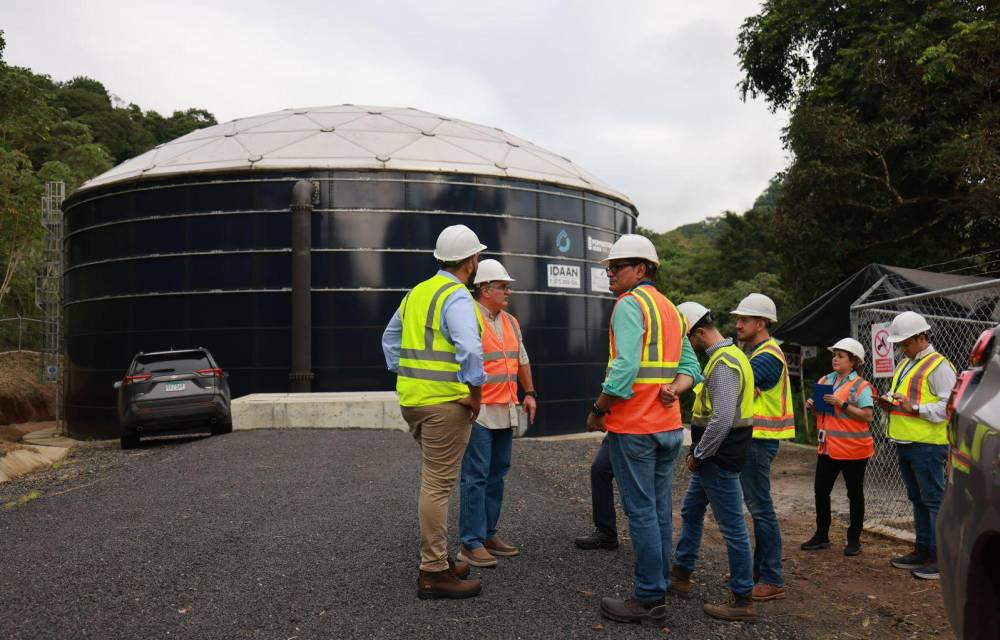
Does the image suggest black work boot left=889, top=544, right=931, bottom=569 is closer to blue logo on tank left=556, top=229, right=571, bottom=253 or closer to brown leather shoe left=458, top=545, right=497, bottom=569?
brown leather shoe left=458, top=545, right=497, bottom=569

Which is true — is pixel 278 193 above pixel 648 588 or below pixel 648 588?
above

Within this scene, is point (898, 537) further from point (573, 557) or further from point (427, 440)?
point (427, 440)

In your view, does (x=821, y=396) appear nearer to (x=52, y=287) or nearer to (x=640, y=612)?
(x=640, y=612)

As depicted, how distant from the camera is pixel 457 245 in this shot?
14.9ft

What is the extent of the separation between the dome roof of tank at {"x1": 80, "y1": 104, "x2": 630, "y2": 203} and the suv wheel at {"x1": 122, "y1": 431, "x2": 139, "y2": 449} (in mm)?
7139

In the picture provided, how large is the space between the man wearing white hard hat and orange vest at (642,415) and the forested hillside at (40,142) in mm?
27622

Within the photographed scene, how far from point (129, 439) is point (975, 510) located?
12.9m

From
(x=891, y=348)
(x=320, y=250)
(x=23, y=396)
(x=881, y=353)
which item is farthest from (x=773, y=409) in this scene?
(x=23, y=396)

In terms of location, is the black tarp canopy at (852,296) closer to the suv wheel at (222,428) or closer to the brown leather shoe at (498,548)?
the brown leather shoe at (498,548)

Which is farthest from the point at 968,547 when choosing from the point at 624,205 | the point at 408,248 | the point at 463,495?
the point at 624,205

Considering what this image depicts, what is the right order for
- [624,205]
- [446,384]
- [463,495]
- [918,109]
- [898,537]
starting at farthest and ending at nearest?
1. [624,205]
2. [918,109]
3. [898,537]
4. [463,495]
5. [446,384]

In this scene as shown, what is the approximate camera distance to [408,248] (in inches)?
680

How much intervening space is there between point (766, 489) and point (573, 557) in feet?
4.69

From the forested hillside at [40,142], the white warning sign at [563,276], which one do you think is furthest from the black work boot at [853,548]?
the forested hillside at [40,142]
